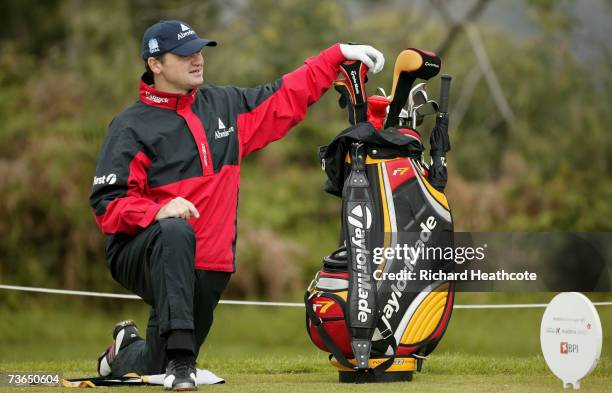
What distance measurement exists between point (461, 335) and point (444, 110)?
6668 mm

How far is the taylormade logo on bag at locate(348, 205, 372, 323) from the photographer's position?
5062 millimetres

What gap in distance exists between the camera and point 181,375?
4.85 metres

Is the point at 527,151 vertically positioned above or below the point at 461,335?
above

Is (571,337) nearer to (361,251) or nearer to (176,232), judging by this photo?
(361,251)

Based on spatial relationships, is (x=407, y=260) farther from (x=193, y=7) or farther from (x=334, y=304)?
(x=193, y=7)

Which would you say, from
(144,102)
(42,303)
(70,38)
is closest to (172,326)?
(144,102)

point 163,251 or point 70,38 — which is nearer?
point 163,251

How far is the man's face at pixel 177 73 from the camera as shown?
17.6 ft

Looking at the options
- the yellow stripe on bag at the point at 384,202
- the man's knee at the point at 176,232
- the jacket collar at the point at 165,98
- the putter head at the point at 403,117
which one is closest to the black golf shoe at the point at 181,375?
the man's knee at the point at 176,232

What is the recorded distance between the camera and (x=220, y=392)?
480 centimetres

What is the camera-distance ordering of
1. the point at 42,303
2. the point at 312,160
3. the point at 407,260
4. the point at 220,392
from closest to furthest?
the point at 220,392 < the point at 407,260 < the point at 42,303 < the point at 312,160

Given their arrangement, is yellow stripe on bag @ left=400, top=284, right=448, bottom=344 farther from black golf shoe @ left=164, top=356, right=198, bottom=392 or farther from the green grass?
the green grass

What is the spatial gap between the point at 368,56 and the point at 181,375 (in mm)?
1589

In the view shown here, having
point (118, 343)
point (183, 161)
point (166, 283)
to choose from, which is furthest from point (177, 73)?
point (118, 343)
